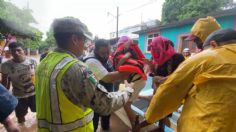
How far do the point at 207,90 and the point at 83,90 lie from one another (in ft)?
2.77

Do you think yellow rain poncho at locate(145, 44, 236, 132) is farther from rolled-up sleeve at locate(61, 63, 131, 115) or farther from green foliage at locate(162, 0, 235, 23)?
green foliage at locate(162, 0, 235, 23)

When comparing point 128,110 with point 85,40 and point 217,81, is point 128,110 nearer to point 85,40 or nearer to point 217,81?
point 85,40

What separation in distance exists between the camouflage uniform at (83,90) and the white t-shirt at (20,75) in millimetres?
3204

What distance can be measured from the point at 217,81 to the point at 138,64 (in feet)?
5.56

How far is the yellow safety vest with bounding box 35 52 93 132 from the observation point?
5.46ft

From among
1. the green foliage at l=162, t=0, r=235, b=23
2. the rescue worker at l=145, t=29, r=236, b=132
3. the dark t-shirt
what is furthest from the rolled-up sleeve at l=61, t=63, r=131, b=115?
the green foliage at l=162, t=0, r=235, b=23

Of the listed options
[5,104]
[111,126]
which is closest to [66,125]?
[5,104]

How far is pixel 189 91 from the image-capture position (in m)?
1.58

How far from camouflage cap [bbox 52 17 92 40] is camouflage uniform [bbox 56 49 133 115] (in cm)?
28

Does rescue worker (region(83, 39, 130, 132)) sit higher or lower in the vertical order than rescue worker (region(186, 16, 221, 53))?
lower

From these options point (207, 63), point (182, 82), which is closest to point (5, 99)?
point (182, 82)

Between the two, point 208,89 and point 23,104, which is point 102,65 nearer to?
point 208,89

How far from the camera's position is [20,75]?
4.48 metres

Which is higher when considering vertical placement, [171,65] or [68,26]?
[68,26]
